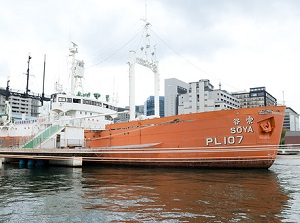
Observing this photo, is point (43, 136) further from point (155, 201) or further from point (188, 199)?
point (188, 199)

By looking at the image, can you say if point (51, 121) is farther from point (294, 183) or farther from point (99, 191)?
point (294, 183)

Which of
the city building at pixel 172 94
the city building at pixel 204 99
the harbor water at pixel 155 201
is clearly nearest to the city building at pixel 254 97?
the city building at pixel 204 99

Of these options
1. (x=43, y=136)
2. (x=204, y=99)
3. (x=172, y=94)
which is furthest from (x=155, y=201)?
(x=172, y=94)

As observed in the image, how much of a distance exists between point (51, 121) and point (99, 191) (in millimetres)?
14781

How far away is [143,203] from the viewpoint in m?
7.71

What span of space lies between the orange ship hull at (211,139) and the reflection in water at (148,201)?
2986mm

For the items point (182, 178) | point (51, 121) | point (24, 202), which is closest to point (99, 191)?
point (24, 202)

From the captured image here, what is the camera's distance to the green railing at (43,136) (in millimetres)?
20391

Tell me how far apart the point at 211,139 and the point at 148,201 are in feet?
25.3

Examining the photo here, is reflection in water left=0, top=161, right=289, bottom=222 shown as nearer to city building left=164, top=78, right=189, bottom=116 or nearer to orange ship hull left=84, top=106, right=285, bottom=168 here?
→ orange ship hull left=84, top=106, right=285, bottom=168

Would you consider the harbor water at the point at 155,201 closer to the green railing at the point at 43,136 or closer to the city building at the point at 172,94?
the green railing at the point at 43,136

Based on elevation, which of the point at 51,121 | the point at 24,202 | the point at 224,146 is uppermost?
the point at 51,121

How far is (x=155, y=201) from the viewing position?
26.1ft

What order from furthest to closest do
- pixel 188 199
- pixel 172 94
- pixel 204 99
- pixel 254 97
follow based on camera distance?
1. pixel 254 97
2. pixel 172 94
3. pixel 204 99
4. pixel 188 199
